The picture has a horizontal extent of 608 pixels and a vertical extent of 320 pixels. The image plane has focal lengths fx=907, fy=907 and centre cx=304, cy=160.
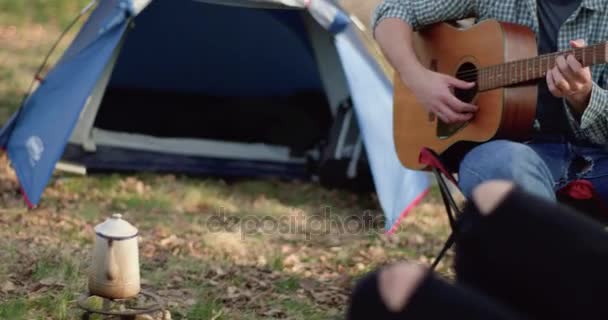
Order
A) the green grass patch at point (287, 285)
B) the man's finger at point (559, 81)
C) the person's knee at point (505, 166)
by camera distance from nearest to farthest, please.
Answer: the person's knee at point (505, 166), the man's finger at point (559, 81), the green grass patch at point (287, 285)

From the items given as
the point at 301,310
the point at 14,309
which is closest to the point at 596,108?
the point at 301,310

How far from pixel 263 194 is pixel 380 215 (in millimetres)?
630

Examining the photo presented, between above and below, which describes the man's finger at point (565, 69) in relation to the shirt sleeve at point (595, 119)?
above

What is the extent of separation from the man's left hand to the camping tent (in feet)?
5.94

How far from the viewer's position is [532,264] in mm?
1453

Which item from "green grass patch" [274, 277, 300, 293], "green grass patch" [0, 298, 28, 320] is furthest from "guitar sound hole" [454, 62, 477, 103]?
"green grass patch" [0, 298, 28, 320]

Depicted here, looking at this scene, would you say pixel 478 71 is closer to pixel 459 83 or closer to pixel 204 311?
pixel 459 83

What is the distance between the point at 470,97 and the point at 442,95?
3.8 inches

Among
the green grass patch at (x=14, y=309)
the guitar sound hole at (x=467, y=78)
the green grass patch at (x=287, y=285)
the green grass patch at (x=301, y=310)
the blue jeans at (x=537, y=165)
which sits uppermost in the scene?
the guitar sound hole at (x=467, y=78)

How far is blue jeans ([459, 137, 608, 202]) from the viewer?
2.17m

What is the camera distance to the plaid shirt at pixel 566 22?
241 cm

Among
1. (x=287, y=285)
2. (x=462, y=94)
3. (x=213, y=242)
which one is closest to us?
(x=462, y=94)

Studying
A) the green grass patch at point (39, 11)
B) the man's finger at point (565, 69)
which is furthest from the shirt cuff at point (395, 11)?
the green grass patch at point (39, 11)

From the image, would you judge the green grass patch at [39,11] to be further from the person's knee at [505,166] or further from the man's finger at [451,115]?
the person's knee at [505,166]
